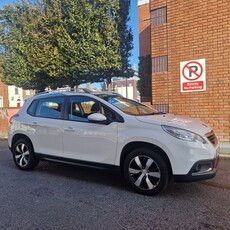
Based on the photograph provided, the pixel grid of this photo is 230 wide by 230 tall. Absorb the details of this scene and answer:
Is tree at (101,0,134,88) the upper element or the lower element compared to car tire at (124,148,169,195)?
upper

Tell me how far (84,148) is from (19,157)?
77.2 inches

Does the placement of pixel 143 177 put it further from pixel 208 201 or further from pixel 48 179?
pixel 48 179

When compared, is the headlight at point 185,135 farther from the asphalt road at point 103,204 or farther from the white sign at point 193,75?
the white sign at point 193,75

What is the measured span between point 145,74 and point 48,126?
9.24 m

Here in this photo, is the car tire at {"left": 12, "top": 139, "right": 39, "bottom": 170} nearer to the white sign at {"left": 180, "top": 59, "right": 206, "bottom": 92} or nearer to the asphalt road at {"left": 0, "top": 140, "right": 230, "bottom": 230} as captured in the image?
the asphalt road at {"left": 0, "top": 140, "right": 230, "bottom": 230}

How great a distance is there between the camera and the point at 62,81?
1388 cm

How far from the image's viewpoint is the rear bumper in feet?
12.8

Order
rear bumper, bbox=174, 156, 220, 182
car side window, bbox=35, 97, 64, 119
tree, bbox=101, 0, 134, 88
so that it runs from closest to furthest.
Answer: rear bumper, bbox=174, 156, 220, 182 → car side window, bbox=35, 97, 64, 119 → tree, bbox=101, 0, 134, 88

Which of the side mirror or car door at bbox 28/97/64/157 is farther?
car door at bbox 28/97/64/157

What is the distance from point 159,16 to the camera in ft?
31.0

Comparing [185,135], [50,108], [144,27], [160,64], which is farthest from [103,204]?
[144,27]

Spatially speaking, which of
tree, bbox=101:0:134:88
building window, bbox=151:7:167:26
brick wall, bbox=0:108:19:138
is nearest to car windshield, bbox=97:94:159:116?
building window, bbox=151:7:167:26

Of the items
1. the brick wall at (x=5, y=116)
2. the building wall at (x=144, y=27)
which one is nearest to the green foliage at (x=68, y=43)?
the brick wall at (x=5, y=116)

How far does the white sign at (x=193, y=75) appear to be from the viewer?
8.62m
